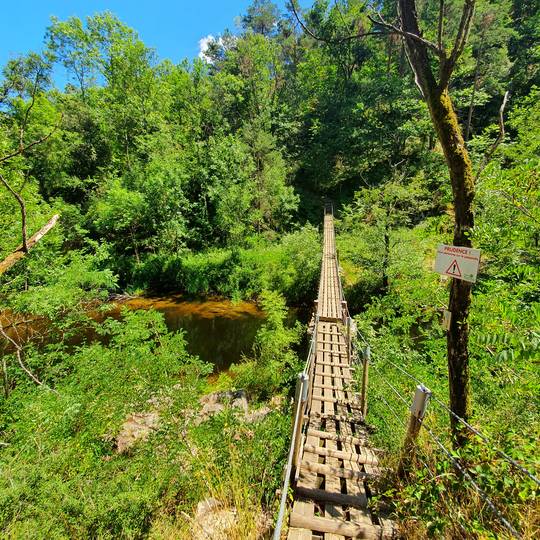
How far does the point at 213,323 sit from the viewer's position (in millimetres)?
9328

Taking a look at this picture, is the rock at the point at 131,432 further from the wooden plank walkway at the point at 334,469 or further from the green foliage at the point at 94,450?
the wooden plank walkway at the point at 334,469

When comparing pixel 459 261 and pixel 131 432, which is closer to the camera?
pixel 459 261

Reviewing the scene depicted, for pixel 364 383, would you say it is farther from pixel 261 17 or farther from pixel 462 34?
pixel 261 17

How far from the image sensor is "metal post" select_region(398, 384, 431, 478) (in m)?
1.89

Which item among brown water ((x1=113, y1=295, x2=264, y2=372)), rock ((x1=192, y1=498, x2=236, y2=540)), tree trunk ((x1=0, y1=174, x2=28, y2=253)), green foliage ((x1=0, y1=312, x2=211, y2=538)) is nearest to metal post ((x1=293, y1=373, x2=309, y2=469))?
rock ((x1=192, y1=498, x2=236, y2=540))

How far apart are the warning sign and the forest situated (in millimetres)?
140

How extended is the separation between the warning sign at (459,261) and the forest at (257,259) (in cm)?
14

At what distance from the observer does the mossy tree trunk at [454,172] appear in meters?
1.71

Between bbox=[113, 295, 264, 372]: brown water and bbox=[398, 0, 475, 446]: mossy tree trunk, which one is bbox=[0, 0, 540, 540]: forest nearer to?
bbox=[398, 0, 475, 446]: mossy tree trunk

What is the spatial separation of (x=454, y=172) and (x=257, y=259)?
10.2 m

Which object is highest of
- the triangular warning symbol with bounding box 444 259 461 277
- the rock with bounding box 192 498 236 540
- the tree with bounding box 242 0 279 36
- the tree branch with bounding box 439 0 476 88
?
the tree with bounding box 242 0 279 36

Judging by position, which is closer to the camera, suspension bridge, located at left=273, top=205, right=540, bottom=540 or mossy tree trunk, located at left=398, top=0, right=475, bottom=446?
suspension bridge, located at left=273, top=205, right=540, bottom=540

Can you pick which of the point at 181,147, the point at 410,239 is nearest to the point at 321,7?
the point at 181,147

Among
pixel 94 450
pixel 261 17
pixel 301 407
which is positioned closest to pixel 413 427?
pixel 301 407
